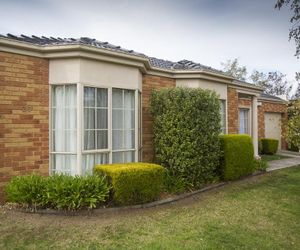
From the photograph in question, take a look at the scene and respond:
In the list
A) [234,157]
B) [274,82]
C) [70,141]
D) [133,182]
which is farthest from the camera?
[274,82]

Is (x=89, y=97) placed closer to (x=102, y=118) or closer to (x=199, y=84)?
(x=102, y=118)

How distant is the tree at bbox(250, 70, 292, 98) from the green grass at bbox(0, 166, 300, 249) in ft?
117

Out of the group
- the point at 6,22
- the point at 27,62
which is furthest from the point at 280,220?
the point at 6,22

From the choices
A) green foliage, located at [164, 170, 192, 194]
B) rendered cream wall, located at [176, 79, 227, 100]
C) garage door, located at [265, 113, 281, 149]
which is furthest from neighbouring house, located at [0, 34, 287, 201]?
garage door, located at [265, 113, 281, 149]

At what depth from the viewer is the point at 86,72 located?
24.6 ft

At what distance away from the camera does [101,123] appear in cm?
780

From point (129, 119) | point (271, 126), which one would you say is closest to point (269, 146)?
point (271, 126)

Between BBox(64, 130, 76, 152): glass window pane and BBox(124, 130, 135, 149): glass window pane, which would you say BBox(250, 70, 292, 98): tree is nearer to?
BBox(124, 130, 135, 149): glass window pane

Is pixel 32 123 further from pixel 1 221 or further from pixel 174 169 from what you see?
pixel 174 169

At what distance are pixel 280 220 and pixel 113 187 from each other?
366cm

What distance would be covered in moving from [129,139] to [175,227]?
339cm

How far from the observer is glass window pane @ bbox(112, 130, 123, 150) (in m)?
8.11

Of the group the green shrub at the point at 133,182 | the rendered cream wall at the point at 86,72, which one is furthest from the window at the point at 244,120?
the green shrub at the point at 133,182

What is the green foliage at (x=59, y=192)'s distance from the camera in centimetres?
631
